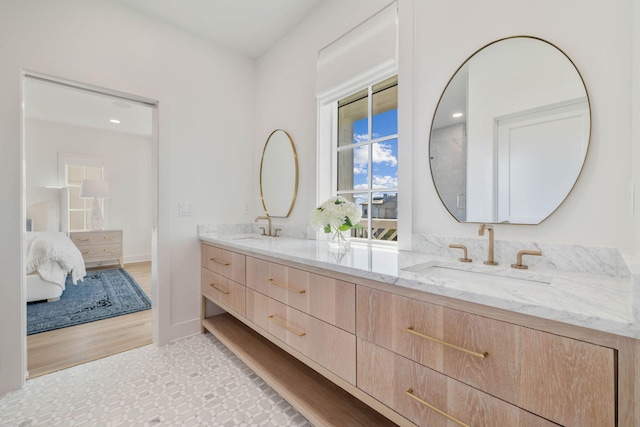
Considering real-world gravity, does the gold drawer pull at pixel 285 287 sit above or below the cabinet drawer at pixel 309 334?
above

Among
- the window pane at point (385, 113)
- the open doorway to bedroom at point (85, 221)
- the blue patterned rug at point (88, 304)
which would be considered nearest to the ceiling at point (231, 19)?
the open doorway to bedroom at point (85, 221)

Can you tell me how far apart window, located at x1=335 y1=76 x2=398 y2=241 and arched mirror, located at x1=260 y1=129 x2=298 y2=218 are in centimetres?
43

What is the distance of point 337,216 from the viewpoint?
1.70 metres

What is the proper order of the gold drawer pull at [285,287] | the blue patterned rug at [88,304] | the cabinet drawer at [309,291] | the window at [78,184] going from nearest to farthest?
1. the cabinet drawer at [309,291]
2. the gold drawer pull at [285,287]
3. the blue patterned rug at [88,304]
4. the window at [78,184]

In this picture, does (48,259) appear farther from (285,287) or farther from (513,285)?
(513,285)

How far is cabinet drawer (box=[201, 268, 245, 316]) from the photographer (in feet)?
6.41

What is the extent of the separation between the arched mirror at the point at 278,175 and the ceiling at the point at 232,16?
0.87 metres

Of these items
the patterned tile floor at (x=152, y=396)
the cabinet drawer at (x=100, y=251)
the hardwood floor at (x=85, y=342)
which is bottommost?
the patterned tile floor at (x=152, y=396)

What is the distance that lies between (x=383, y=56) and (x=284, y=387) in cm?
203

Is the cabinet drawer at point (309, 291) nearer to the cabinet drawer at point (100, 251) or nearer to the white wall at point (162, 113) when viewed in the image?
the white wall at point (162, 113)

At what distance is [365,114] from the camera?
212 cm

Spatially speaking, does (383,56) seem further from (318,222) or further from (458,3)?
(318,222)

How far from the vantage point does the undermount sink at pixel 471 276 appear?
1.06 metres

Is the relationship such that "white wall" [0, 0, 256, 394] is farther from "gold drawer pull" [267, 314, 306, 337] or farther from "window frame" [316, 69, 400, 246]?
"gold drawer pull" [267, 314, 306, 337]
